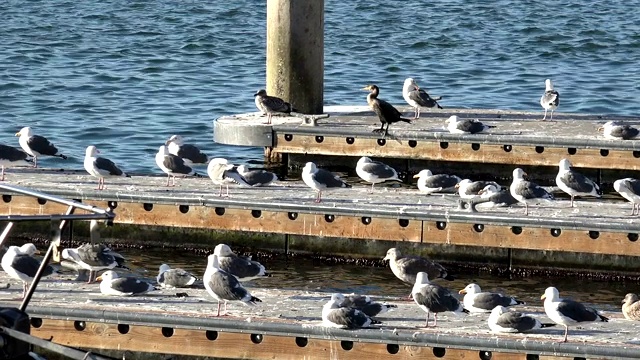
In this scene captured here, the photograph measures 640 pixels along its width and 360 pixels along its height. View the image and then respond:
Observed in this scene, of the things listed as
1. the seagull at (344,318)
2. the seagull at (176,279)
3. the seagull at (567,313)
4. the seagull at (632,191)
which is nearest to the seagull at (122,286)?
the seagull at (176,279)

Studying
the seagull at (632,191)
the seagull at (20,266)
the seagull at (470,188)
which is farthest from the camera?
the seagull at (470,188)

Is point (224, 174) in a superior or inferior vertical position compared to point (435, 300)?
inferior

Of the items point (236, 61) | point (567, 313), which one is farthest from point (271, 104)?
point (236, 61)

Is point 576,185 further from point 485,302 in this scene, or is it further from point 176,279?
point 176,279

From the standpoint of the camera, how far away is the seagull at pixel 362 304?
44.1ft

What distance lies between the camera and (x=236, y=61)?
34781 mm

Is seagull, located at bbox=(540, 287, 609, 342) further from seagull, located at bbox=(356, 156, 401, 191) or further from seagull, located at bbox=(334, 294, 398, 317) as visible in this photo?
seagull, located at bbox=(356, 156, 401, 191)

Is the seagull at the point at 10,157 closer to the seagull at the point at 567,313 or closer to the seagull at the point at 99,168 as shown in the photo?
the seagull at the point at 99,168

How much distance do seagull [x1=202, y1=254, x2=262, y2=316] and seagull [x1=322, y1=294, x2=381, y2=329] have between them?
2.49ft

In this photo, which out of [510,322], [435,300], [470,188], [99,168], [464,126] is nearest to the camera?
[510,322]

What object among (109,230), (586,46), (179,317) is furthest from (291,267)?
(586,46)

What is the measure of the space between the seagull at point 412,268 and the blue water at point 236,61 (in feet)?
27.8

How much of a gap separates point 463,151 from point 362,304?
23.7 feet

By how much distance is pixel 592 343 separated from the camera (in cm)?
1288
